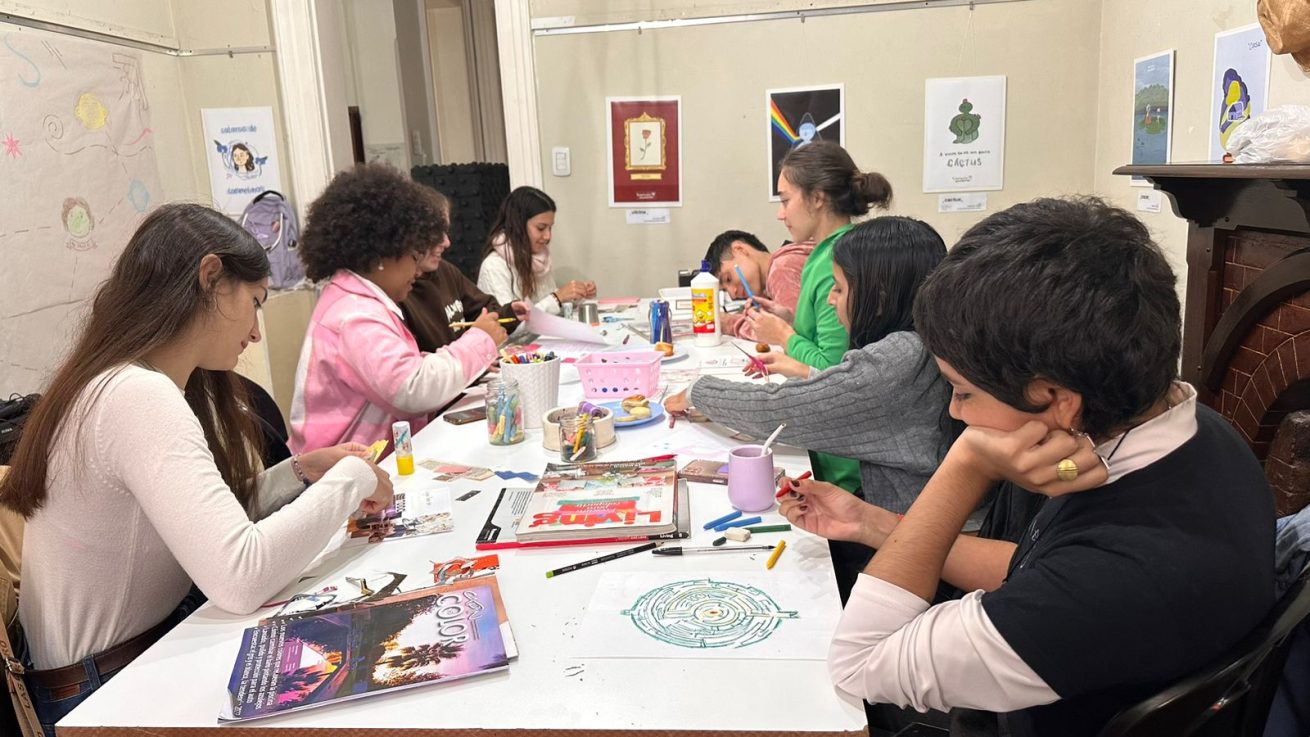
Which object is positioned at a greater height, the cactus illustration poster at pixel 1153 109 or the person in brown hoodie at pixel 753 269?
the cactus illustration poster at pixel 1153 109

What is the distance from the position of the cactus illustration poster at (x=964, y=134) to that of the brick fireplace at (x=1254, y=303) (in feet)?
6.68

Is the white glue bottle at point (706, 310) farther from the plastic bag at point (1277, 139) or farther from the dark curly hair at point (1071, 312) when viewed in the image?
the dark curly hair at point (1071, 312)

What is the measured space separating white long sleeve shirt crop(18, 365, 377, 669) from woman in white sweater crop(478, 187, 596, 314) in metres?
2.72

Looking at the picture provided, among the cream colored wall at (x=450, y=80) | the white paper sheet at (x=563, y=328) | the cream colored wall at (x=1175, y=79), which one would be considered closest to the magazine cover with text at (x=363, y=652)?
the white paper sheet at (x=563, y=328)

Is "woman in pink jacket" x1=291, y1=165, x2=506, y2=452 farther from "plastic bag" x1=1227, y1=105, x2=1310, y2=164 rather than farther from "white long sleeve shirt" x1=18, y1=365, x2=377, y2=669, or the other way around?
"plastic bag" x1=1227, y1=105, x2=1310, y2=164

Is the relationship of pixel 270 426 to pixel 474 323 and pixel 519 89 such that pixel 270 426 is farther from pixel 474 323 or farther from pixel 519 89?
pixel 519 89

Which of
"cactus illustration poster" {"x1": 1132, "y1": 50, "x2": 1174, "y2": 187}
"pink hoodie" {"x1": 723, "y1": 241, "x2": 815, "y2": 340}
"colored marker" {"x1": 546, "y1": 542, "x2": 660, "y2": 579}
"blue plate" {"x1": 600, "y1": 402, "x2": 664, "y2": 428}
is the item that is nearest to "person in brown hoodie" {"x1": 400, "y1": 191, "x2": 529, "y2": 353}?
"blue plate" {"x1": 600, "y1": 402, "x2": 664, "y2": 428}

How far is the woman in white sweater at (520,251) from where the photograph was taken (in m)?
4.00

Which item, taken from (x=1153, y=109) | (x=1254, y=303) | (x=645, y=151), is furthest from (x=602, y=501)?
(x=645, y=151)

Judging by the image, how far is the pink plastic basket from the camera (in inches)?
86.0

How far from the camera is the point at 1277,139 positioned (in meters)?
1.82

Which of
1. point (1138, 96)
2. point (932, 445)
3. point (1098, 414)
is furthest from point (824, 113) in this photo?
point (1098, 414)

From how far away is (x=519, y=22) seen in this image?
432 centimetres

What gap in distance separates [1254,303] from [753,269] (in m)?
2.07
